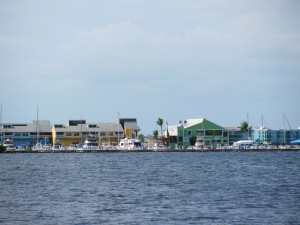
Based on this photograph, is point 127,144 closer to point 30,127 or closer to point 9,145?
point 30,127

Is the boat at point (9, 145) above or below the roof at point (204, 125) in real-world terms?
below

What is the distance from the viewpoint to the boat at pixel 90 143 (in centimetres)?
18175

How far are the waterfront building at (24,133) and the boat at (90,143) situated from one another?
1249 centimetres

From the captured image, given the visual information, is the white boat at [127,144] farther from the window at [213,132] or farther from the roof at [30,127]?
the roof at [30,127]

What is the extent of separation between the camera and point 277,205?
137 feet

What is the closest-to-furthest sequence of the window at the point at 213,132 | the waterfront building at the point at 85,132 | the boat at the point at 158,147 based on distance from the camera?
1. the waterfront building at the point at 85,132
2. the boat at the point at 158,147
3. the window at the point at 213,132

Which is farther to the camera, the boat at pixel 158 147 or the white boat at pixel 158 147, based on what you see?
the white boat at pixel 158 147

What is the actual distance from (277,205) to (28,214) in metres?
15.9

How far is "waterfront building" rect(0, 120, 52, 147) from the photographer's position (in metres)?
187

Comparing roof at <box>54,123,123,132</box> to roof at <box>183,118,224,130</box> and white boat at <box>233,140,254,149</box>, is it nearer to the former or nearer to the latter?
roof at <box>183,118,224,130</box>

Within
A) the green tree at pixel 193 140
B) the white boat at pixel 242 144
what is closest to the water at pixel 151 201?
the green tree at pixel 193 140

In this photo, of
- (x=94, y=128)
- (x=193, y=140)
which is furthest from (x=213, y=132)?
(x=94, y=128)

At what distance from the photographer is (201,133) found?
191m

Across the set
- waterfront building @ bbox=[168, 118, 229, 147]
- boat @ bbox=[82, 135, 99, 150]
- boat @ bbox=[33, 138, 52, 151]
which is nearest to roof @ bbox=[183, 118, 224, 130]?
waterfront building @ bbox=[168, 118, 229, 147]
